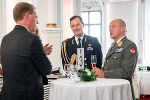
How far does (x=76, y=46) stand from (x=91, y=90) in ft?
3.94

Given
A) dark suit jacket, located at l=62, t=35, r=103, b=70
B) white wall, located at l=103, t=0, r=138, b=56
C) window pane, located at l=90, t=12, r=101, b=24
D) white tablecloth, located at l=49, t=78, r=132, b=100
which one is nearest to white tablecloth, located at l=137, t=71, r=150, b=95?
white wall, located at l=103, t=0, r=138, b=56

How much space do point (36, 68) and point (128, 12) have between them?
5.89 m

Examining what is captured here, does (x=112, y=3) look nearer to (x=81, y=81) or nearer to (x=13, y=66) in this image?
(x=81, y=81)

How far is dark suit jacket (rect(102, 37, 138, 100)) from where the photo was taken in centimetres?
223

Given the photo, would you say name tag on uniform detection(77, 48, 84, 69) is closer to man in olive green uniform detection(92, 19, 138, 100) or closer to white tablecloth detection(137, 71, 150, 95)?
man in olive green uniform detection(92, 19, 138, 100)

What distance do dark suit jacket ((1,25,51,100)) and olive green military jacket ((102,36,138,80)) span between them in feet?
2.84

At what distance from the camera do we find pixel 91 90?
1.93 metres

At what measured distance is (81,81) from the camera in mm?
2162

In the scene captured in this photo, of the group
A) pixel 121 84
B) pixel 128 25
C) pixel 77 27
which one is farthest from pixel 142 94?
pixel 121 84

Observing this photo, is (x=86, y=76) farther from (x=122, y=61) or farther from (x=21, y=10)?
(x=21, y=10)

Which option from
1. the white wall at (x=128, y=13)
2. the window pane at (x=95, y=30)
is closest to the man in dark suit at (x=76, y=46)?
the white wall at (x=128, y=13)

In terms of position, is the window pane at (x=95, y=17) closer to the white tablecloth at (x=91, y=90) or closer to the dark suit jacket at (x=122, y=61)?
the dark suit jacket at (x=122, y=61)

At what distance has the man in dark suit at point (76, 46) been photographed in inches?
117

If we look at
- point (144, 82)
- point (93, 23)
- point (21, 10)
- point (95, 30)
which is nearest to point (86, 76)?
point (21, 10)
